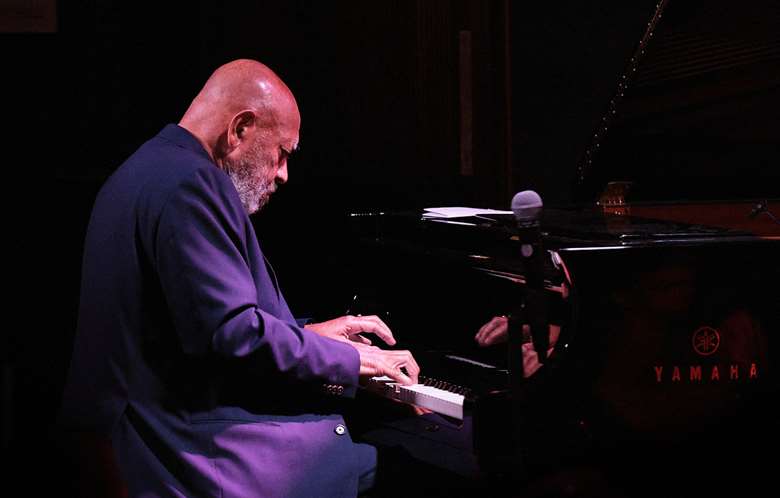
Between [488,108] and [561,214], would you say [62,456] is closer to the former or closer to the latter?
[561,214]

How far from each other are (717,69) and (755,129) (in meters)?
0.27

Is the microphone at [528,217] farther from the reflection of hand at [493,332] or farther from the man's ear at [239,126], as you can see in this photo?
the man's ear at [239,126]

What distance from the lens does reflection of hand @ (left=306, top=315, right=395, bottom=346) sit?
2348mm

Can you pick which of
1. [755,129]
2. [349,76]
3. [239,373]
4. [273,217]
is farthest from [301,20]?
[239,373]

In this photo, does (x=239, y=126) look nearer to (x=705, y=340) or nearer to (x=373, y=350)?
(x=373, y=350)

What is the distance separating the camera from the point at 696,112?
125 inches

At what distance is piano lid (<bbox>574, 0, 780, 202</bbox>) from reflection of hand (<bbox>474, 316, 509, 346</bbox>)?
971 millimetres

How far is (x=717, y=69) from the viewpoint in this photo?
3.17 metres

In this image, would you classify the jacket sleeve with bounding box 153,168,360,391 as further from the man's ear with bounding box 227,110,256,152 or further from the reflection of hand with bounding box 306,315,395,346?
the reflection of hand with bounding box 306,315,395,346

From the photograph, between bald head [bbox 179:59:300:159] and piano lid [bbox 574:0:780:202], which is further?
piano lid [bbox 574:0:780:202]

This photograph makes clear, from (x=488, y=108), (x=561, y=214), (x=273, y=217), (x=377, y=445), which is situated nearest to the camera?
(x=377, y=445)

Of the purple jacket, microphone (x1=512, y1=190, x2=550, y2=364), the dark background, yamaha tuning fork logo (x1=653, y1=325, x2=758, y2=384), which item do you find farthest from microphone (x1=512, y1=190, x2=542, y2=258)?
the dark background

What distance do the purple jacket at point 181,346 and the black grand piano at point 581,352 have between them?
1.37 ft

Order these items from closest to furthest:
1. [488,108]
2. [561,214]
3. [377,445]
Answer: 1. [377,445]
2. [561,214]
3. [488,108]
